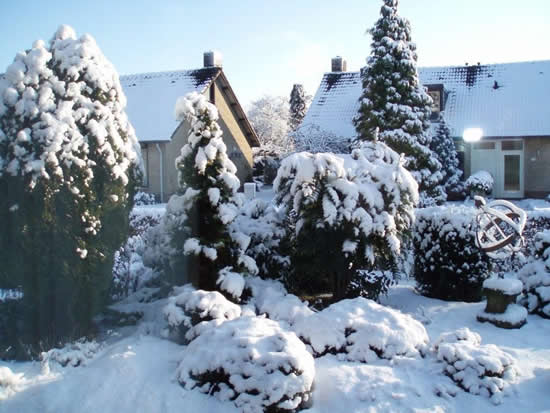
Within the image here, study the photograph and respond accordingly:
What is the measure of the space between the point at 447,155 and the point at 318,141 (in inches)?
216

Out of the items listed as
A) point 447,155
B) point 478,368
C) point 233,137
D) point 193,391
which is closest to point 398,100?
point 447,155

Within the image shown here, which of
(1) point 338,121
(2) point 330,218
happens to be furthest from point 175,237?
(1) point 338,121

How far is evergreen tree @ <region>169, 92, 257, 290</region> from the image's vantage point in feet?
21.3

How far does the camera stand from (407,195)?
7215 mm

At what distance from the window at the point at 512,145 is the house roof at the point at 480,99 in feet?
3.00

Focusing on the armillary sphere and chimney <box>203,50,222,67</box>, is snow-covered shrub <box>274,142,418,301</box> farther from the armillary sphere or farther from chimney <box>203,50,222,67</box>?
chimney <box>203,50,222,67</box>

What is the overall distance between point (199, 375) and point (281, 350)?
760 mm

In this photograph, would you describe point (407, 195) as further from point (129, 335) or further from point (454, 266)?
point (129, 335)

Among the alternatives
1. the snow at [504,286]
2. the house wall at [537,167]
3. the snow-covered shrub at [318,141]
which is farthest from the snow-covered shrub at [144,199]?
the house wall at [537,167]

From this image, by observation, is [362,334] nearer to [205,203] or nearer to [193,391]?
[193,391]

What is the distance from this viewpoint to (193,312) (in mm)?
5496

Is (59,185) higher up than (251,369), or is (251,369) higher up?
(59,185)

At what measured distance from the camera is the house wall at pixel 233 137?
2398 centimetres

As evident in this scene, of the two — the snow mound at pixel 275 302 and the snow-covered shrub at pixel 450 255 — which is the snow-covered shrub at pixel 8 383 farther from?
the snow-covered shrub at pixel 450 255
